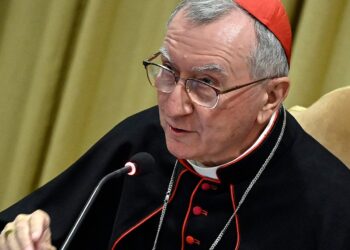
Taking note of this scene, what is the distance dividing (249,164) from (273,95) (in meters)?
0.20

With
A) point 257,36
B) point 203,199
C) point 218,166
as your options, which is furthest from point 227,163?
point 257,36

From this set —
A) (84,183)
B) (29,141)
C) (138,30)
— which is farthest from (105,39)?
(84,183)

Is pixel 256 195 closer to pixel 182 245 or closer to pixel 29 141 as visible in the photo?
pixel 182 245

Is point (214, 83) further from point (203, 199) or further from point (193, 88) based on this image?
point (203, 199)

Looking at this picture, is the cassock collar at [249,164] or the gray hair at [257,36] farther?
the cassock collar at [249,164]

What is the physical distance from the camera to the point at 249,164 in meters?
1.70

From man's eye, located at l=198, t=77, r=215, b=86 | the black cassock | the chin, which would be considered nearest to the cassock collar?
the black cassock

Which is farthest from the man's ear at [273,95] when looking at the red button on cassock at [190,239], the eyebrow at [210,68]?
the red button on cassock at [190,239]

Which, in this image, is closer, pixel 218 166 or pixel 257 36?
pixel 257 36

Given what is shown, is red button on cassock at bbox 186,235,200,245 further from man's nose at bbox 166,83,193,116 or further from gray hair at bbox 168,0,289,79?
gray hair at bbox 168,0,289,79

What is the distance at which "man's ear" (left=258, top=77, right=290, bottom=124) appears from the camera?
1600 mm

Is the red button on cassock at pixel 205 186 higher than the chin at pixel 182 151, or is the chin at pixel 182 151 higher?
the chin at pixel 182 151

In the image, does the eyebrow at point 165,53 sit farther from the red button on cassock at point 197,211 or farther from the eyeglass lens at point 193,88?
the red button on cassock at point 197,211

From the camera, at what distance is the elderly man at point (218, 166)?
1541mm
